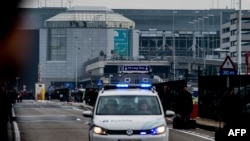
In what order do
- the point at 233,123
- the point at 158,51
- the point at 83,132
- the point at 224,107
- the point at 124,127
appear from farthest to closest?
the point at 158,51, the point at 83,132, the point at 224,107, the point at 233,123, the point at 124,127

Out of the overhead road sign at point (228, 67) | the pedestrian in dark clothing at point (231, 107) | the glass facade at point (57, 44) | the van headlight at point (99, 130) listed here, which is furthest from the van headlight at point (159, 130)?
the glass facade at point (57, 44)

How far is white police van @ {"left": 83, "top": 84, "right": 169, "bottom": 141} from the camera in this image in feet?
52.9

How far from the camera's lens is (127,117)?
16891mm

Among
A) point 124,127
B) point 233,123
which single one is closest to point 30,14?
point 124,127

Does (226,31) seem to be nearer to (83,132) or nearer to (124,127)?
(83,132)

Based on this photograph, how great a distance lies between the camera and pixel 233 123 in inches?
785

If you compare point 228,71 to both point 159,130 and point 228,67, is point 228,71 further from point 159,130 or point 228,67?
point 159,130

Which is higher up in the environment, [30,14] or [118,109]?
[30,14]

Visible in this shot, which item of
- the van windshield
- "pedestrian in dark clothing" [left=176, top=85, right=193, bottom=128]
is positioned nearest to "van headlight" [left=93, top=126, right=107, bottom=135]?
the van windshield

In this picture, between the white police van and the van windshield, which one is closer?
the white police van

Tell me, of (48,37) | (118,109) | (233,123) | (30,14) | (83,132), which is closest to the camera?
(30,14)

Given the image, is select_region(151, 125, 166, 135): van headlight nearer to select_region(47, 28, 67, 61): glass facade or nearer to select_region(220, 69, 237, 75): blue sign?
select_region(220, 69, 237, 75): blue sign

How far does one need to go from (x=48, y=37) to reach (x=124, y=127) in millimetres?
142795

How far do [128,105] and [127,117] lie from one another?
0.90m
